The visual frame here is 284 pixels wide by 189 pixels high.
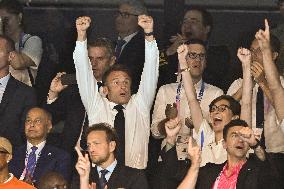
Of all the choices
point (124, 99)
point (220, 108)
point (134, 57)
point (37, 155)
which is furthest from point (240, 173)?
point (134, 57)

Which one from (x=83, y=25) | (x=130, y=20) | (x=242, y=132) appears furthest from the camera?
(x=130, y=20)

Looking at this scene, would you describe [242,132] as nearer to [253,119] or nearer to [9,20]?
[253,119]

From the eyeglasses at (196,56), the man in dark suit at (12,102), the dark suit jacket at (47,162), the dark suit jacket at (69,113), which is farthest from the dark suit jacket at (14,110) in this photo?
the eyeglasses at (196,56)

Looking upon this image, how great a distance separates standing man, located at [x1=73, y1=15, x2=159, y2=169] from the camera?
12508 millimetres

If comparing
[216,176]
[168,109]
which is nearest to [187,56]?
[168,109]

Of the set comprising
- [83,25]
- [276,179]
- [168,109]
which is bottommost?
[276,179]

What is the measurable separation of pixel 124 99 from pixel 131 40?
1.23m

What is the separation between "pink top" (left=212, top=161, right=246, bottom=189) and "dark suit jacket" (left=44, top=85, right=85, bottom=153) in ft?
6.18

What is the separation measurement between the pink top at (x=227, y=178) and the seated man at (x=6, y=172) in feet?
5.78

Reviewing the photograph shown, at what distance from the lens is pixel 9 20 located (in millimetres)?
13906

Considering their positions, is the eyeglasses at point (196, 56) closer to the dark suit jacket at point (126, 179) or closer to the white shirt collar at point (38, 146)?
the dark suit jacket at point (126, 179)

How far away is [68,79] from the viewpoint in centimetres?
1305

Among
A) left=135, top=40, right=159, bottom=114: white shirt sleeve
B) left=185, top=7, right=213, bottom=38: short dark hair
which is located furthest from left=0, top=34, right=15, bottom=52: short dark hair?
left=185, top=7, right=213, bottom=38: short dark hair

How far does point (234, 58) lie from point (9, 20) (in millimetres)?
2529
